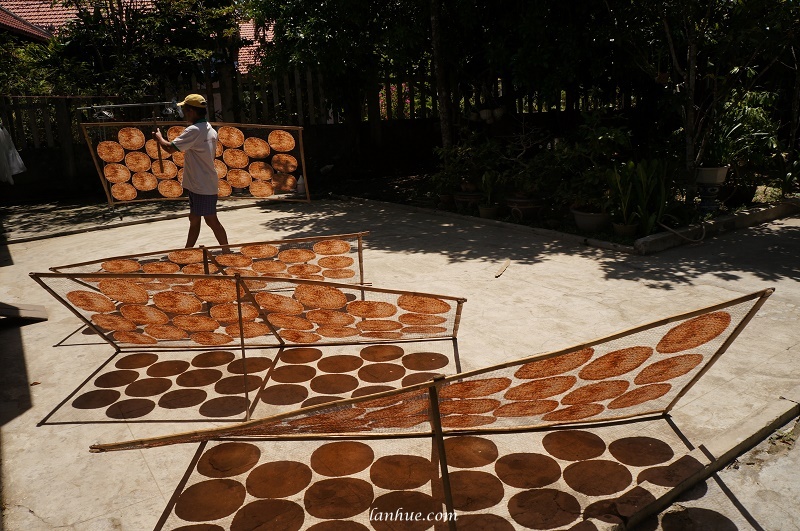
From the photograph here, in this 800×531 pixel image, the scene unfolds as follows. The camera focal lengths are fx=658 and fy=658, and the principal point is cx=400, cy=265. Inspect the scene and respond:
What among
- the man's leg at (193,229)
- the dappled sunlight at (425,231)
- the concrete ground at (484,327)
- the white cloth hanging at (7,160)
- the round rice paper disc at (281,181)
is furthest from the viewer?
the white cloth hanging at (7,160)

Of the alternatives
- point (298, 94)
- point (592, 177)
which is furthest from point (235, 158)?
point (298, 94)

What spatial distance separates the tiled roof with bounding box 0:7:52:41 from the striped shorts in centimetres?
1269

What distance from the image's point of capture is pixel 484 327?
5047 mm

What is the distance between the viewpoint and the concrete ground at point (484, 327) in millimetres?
3008

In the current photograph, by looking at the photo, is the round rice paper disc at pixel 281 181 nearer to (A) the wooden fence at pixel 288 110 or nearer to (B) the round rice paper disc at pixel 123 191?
(B) the round rice paper disc at pixel 123 191

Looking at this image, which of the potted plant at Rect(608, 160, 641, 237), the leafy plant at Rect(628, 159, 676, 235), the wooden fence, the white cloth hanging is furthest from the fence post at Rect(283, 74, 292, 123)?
the leafy plant at Rect(628, 159, 676, 235)

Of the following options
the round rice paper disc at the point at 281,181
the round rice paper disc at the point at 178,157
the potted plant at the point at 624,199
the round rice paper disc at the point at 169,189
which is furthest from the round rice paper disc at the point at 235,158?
the potted plant at the point at 624,199

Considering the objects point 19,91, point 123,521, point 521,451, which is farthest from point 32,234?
point 521,451

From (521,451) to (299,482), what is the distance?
111cm

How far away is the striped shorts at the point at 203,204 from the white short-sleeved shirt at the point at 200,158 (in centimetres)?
6

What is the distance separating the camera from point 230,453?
3365 mm

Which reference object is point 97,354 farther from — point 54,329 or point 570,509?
point 570,509

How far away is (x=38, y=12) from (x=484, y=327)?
2167 centimetres

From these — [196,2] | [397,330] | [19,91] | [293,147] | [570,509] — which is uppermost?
[196,2]
